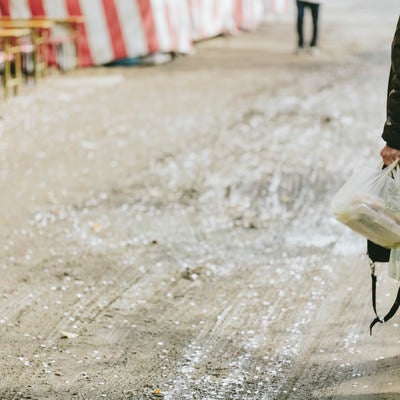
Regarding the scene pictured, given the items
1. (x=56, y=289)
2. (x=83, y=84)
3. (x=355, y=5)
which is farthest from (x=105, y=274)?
(x=355, y=5)

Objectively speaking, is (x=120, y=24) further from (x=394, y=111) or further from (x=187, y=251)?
(x=394, y=111)

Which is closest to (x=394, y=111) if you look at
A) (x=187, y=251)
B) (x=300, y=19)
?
(x=187, y=251)

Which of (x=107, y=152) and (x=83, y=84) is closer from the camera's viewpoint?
(x=107, y=152)

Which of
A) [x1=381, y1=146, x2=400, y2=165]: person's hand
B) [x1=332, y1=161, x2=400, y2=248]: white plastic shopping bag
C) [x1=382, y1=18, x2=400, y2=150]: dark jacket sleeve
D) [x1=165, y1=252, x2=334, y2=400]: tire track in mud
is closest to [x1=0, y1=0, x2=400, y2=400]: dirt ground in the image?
[x1=165, y1=252, x2=334, y2=400]: tire track in mud

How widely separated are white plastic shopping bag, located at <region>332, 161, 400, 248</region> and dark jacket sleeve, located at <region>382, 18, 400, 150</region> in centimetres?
12

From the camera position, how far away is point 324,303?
495 cm

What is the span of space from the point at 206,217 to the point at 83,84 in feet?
21.7

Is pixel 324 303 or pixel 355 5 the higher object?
pixel 324 303

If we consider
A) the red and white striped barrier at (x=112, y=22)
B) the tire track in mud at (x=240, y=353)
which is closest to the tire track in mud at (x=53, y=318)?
the tire track in mud at (x=240, y=353)

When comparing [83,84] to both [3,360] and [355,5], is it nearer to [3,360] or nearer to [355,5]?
[3,360]

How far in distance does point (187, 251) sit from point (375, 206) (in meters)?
2.21

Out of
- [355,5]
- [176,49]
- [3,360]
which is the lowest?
[355,5]

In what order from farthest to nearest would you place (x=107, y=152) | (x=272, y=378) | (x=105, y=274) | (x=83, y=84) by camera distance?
1. (x=83, y=84)
2. (x=107, y=152)
3. (x=105, y=274)
4. (x=272, y=378)

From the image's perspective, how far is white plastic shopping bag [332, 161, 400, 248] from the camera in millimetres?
3814
